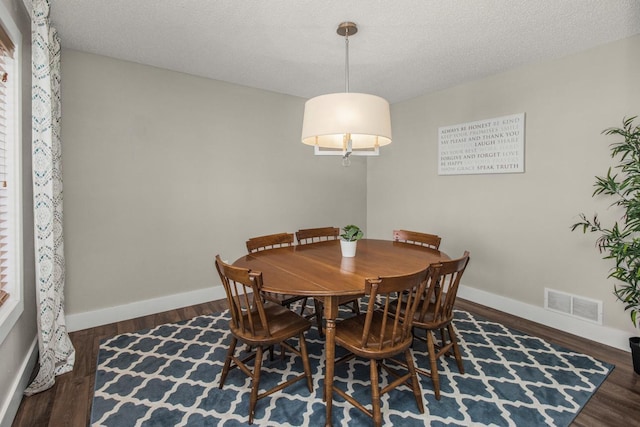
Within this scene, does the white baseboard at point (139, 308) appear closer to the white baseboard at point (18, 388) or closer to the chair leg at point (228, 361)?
the white baseboard at point (18, 388)

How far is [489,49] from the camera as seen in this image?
8.69 ft

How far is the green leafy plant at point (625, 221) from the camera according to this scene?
6.84 feet

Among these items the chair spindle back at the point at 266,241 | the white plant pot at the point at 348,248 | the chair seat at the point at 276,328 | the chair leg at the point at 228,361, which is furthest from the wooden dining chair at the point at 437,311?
the chair spindle back at the point at 266,241

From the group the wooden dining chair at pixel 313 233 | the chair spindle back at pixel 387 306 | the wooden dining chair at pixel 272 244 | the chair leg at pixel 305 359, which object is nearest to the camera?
the chair spindle back at pixel 387 306

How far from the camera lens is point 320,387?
2.00 metres

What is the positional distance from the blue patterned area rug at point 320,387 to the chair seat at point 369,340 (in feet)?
1.33

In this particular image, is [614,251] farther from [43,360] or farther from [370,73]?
[43,360]

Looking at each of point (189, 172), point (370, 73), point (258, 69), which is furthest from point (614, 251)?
point (189, 172)

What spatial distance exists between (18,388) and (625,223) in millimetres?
4187

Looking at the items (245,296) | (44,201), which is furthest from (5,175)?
(245,296)

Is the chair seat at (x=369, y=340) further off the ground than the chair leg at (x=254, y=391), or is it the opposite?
the chair seat at (x=369, y=340)

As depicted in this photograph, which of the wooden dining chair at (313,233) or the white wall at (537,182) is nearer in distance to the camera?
the white wall at (537,182)

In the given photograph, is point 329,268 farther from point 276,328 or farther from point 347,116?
point 347,116

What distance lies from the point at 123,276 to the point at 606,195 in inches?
165
